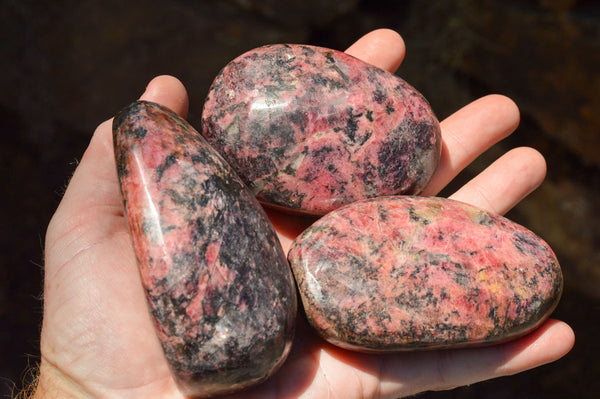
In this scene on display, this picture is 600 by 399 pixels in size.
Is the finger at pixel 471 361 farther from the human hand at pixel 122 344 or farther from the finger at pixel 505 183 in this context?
the finger at pixel 505 183

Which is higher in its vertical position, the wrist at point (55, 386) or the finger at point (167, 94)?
the finger at point (167, 94)

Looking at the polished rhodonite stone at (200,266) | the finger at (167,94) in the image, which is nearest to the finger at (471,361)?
the polished rhodonite stone at (200,266)

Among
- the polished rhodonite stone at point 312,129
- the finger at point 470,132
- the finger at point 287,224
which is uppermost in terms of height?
the polished rhodonite stone at point 312,129

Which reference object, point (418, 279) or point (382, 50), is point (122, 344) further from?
point (382, 50)

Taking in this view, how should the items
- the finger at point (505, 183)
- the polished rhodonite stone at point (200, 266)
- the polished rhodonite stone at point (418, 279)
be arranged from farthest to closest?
the finger at point (505, 183) < the polished rhodonite stone at point (418, 279) < the polished rhodonite stone at point (200, 266)

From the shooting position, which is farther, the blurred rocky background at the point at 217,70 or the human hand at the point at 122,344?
the blurred rocky background at the point at 217,70

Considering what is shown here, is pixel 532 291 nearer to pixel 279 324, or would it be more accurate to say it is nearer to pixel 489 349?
pixel 489 349

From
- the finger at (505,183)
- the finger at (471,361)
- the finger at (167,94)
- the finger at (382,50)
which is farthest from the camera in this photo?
the finger at (382,50)
